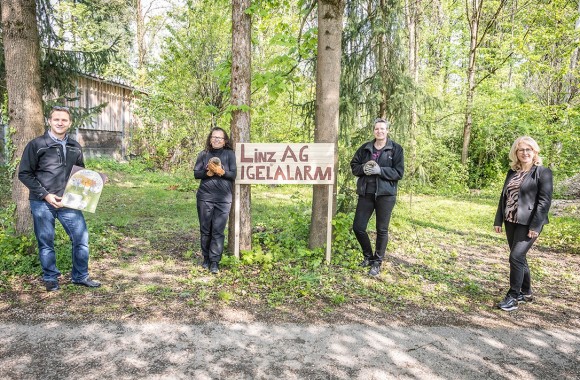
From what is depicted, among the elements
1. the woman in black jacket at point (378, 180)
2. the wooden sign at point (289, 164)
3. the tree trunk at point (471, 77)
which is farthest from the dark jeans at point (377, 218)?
the tree trunk at point (471, 77)

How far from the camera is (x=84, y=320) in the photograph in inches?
151

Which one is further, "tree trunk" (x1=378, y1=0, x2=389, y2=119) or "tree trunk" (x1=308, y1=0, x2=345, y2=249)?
"tree trunk" (x1=378, y1=0, x2=389, y2=119)

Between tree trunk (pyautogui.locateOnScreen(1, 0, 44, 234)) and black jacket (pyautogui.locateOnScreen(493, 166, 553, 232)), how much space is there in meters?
6.01

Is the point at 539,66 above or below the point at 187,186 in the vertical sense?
above

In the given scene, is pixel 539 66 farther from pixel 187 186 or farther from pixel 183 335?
pixel 183 335

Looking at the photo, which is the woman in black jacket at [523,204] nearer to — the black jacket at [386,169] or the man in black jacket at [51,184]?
the black jacket at [386,169]

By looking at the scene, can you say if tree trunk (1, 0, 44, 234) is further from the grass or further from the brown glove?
the brown glove

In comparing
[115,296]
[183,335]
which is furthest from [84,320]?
[183,335]

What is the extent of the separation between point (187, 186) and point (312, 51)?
27.0ft

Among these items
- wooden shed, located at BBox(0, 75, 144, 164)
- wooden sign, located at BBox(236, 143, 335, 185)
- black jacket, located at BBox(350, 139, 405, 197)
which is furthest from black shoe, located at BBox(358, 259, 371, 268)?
wooden shed, located at BBox(0, 75, 144, 164)

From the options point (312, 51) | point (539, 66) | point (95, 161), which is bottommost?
point (95, 161)

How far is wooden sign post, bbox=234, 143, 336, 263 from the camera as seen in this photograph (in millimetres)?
5586

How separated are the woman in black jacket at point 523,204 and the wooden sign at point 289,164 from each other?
7.34 feet

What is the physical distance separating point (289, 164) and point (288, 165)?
2cm
